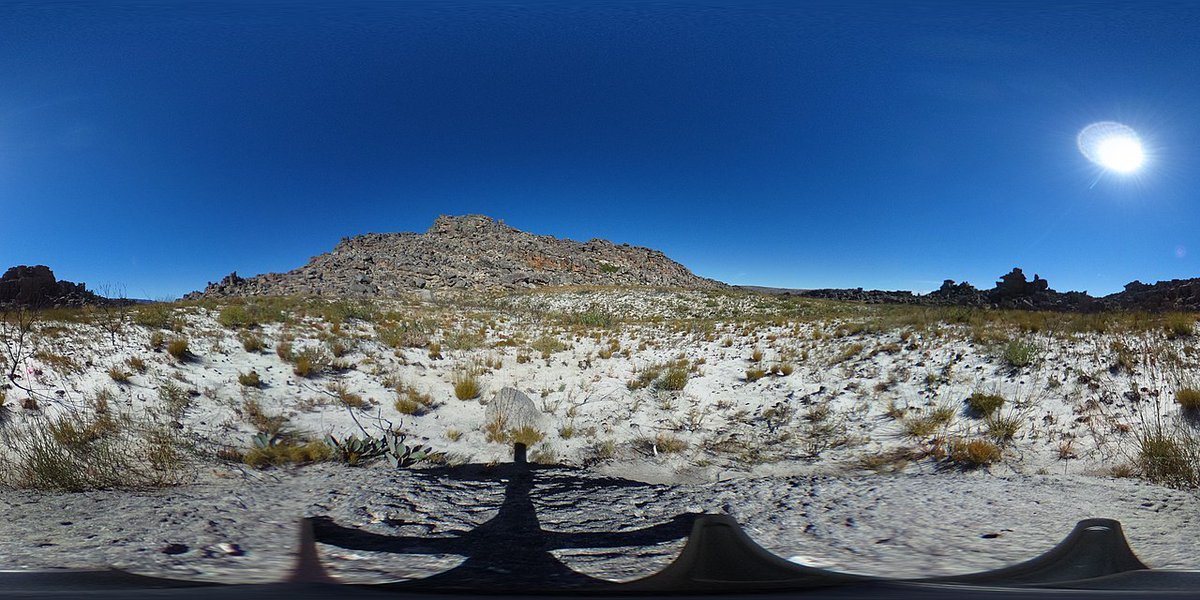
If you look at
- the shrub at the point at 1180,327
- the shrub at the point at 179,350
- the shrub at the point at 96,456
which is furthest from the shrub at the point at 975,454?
the shrub at the point at 179,350

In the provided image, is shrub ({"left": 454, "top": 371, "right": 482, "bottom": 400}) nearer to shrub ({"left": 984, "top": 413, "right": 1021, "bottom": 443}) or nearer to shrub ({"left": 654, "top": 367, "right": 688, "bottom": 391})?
shrub ({"left": 654, "top": 367, "right": 688, "bottom": 391})

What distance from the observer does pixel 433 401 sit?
6.00 metres

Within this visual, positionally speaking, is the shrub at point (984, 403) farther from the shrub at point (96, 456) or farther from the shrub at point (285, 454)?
the shrub at point (96, 456)

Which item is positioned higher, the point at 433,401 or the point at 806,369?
the point at 806,369

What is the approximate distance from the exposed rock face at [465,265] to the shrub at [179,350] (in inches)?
1175

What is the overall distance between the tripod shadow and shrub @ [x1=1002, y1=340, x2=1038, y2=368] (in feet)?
18.6

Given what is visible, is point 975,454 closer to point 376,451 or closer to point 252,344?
point 376,451

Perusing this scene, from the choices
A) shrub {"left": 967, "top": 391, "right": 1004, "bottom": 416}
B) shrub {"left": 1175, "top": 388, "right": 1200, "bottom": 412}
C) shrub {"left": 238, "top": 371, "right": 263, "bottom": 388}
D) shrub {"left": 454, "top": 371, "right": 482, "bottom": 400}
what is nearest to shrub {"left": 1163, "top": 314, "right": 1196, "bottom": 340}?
shrub {"left": 1175, "top": 388, "right": 1200, "bottom": 412}

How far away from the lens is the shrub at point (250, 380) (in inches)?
224

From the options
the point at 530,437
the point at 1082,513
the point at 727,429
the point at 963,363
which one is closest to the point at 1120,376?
the point at 963,363

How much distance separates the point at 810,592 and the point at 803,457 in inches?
120

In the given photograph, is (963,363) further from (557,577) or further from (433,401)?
(433,401)

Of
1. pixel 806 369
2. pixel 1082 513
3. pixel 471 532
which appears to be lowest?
pixel 471 532

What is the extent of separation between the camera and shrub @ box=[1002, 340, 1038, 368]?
18.4 ft
